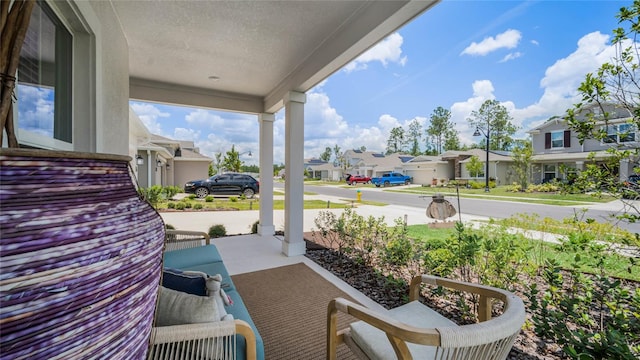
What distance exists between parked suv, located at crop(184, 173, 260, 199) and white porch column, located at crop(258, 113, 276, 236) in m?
5.67

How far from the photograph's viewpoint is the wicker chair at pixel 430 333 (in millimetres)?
1032

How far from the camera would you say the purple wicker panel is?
37 centimetres

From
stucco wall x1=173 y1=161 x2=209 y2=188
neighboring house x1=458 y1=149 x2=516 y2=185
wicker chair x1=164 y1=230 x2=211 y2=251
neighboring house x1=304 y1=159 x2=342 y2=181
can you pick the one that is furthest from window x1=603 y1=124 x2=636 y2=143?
neighboring house x1=304 y1=159 x2=342 y2=181

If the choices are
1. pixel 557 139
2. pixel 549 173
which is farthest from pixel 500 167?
pixel 549 173

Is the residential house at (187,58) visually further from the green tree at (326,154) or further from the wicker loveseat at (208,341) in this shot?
the green tree at (326,154)

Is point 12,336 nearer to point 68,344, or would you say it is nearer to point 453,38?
point 68,344

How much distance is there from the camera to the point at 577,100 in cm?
166

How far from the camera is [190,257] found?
2594 mm

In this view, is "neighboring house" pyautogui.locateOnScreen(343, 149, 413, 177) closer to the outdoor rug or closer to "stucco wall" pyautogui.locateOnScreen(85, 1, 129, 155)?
the outdoor rug

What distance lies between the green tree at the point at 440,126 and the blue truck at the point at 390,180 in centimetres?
599

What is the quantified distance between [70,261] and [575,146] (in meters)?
2.66

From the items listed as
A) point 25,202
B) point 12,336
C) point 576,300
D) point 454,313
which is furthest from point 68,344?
point 454,313

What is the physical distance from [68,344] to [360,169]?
2139 centimetres

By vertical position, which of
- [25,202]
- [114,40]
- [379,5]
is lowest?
[25,202]
